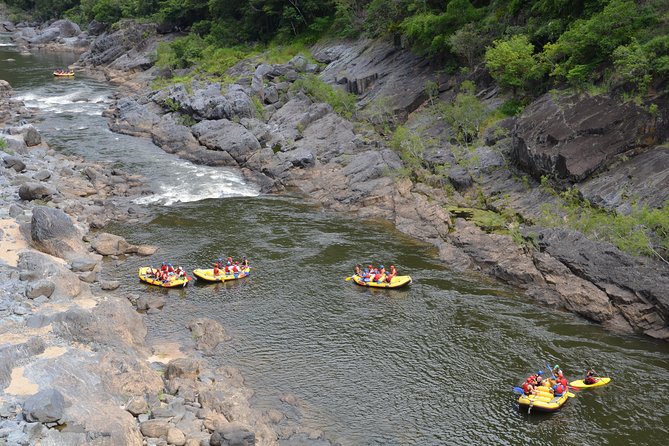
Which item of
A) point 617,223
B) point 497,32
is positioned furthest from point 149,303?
point 497,32

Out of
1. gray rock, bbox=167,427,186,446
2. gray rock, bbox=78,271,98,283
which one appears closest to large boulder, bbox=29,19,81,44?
gray rock, bbox=78,271,98,283

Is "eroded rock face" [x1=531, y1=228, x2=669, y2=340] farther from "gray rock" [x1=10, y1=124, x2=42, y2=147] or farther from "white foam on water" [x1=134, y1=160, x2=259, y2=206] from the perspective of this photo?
"gray rock" [x1=10, y1=124, x2=42, y2=147]

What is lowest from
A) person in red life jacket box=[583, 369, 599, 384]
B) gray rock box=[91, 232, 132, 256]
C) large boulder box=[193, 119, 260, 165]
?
large boulder box=[193, 119, 260, 165]

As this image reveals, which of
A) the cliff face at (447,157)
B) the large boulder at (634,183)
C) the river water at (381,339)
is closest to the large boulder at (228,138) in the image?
the cliff face at (447,157)

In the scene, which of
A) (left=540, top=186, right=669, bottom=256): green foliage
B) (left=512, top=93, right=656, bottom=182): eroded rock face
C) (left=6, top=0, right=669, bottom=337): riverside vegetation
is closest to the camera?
(left=540, top=186, right=669, bottom=256): green foliage

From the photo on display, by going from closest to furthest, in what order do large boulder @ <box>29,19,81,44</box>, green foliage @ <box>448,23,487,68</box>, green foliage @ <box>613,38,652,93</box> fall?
1. green foliage @ <box>613,38,652,93</box>
2. green foliage @ <box>448,23,487,68</box>
3. large boulder @ <box>29,19,81,44</box>

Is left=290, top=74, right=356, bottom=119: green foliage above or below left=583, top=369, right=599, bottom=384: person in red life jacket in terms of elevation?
below

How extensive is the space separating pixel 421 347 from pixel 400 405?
14.8 ft

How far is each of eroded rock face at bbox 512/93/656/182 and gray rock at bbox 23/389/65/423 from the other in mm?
31321

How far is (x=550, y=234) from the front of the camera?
120 ft

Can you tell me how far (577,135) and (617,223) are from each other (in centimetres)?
846

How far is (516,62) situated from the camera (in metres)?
46.9

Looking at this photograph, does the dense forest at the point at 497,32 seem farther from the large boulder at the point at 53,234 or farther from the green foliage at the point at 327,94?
the large boulder at the point at 53,234

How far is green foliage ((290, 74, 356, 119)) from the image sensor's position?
61375mm
